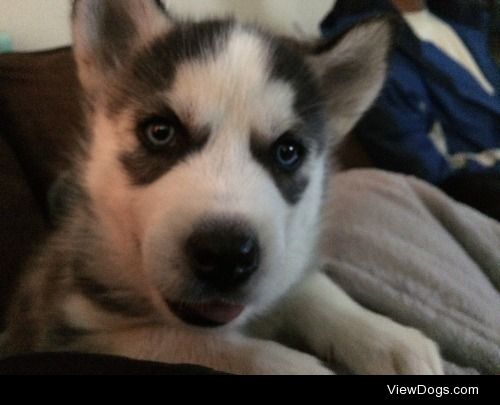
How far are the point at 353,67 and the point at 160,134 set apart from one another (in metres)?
0.63

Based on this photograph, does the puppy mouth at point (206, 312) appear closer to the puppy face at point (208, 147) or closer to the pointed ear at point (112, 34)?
the puppy face at point (208, 147)

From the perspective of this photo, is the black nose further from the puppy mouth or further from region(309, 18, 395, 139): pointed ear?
region(309, 18, 395, 139): pointed ear

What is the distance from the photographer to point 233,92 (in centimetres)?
110

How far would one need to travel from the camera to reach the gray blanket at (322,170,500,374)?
121 centimetres

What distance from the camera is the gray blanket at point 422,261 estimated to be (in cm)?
121

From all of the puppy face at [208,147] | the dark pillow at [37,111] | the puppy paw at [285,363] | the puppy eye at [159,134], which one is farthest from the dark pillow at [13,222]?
the puppy paw at [285,363]

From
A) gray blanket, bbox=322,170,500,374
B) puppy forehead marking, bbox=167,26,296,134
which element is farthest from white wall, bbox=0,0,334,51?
gray blanket, bbox=322,170,500,374

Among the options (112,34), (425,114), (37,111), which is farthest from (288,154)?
(425,114)

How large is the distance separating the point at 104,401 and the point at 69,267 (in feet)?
2.56

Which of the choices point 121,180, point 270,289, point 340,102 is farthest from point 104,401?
point 340,102

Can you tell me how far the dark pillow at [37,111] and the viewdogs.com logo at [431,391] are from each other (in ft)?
5.32

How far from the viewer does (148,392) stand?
28.6 inches

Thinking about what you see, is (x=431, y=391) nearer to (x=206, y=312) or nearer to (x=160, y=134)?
(x=206, y=312)

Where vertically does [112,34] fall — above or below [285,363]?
above
